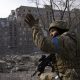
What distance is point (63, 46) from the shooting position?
272cm

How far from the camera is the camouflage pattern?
263 cm

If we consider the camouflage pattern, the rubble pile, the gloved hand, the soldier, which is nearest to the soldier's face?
the soldier

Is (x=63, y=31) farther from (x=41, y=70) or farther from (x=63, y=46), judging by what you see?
(x=41, y=70)

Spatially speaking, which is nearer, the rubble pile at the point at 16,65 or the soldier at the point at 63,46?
the soldier at the point at 63,46

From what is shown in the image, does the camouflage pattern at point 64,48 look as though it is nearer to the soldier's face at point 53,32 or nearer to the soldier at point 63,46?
the soldier at point 63,46

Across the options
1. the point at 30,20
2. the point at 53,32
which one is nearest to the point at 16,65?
the point at 53,32

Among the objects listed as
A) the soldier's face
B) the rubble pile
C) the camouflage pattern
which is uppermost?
the soldier's face

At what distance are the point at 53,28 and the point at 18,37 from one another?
6151 cm

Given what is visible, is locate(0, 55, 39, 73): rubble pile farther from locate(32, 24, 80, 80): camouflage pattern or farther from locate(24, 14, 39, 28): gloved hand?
locate(24, 14, 39, 28): gloved hand

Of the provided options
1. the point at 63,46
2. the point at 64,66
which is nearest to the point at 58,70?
the point at 64,66

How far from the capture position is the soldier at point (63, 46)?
264 cm

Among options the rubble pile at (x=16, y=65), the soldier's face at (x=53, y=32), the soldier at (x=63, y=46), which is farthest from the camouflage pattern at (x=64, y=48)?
the rubble pile at (x=16, y=65)

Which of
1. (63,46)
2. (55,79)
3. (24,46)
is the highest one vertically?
(63,46)

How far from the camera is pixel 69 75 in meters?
2.87
